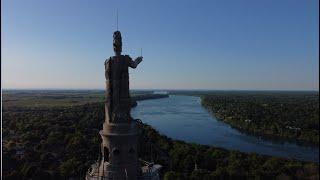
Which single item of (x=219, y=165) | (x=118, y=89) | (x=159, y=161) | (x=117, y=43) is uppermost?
(x=117, y=43)

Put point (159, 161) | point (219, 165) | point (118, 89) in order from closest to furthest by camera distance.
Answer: point (118, 89)
point (159, 161)
point (219, 165)

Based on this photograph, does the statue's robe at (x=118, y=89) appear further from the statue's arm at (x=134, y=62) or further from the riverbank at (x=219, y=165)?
the riverbank at (x=219, y=165)

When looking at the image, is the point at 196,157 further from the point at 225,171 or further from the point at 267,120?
the point at 267,120

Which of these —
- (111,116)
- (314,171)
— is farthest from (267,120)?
(111,116)

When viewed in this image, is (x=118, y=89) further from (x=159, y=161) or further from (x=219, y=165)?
(x=219, y=165)

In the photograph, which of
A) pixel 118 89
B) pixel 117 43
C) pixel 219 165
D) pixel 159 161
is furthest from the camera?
pixel 219 165

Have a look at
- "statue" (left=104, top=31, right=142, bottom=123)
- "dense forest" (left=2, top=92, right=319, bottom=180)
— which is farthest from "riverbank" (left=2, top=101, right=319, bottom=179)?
"statue" (left=104, top=31, right=142, bottom=123)

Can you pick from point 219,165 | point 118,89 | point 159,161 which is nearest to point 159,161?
point 159,161

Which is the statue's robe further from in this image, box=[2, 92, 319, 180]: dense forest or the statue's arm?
box=[2, 92, 319, 180]: dense forest

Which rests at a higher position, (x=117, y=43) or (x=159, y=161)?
(x=117, y=43)
